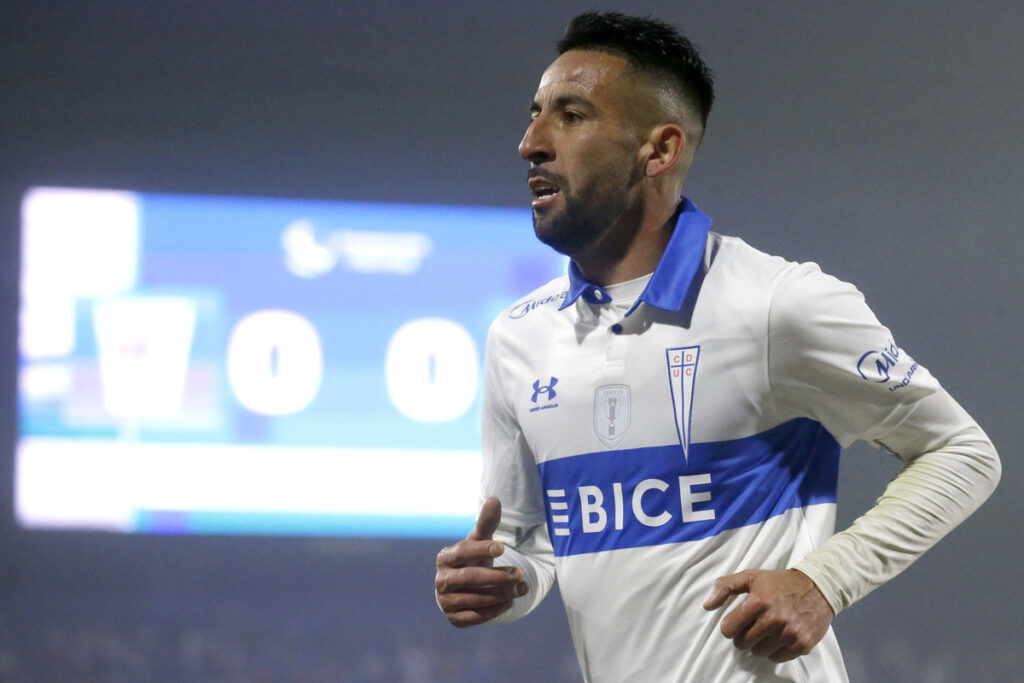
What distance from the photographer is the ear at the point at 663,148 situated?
1364 mm

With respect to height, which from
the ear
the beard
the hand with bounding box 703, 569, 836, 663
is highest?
the ear

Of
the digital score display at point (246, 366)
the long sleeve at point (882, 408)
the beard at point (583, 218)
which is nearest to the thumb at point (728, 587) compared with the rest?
the long sleeve at point (882, 408)

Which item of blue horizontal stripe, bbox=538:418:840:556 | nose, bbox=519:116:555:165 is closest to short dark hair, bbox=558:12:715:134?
nose, bbox=519:116:555:165

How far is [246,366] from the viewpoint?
319 centimetres

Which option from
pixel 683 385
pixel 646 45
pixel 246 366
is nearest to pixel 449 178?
pixel 246 366

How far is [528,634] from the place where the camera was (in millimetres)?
3229

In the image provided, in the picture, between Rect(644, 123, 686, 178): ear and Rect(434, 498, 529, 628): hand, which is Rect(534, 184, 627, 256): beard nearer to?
Rect(644, 123, 686, 178): ear

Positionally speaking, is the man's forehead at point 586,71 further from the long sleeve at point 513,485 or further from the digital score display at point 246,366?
the digital score display at point 246,366

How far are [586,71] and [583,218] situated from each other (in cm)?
21

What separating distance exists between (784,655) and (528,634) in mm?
2310

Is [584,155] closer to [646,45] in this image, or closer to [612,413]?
[646,45]

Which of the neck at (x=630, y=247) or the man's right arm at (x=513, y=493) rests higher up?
the neck at (x=630, y=247)

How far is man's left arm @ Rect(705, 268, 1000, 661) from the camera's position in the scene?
3.61 ft

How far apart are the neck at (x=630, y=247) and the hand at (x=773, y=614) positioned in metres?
0.48
